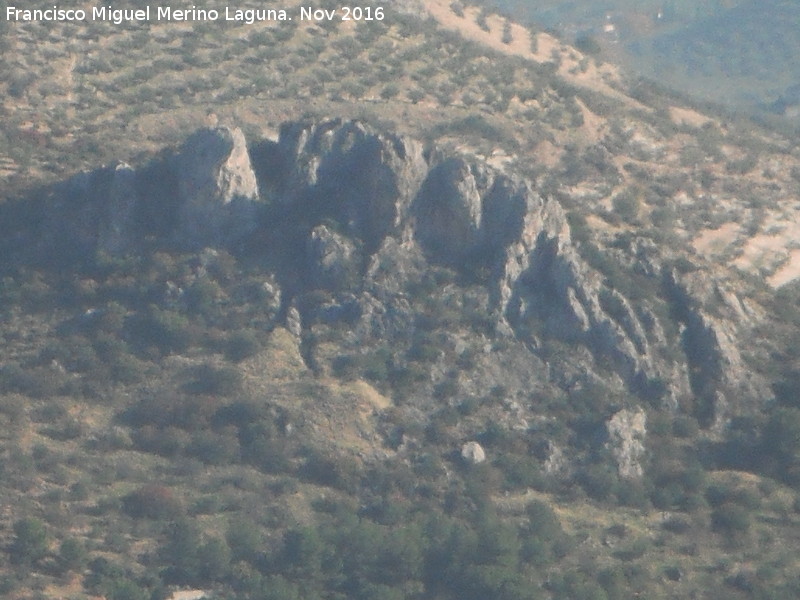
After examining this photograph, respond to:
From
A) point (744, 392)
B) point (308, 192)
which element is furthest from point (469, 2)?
point (744, 392)

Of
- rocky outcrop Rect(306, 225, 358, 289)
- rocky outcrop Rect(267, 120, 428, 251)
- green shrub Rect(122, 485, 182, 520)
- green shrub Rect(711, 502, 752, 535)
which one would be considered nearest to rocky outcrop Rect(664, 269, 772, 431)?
green shrub Rect(711, 502, 752, 535)

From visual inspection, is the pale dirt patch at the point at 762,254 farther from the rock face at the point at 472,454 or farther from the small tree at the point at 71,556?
the small tree at the point at 71,556

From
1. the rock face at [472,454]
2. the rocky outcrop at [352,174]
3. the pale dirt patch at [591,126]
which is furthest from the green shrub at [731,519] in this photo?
the pale dirt patch at [591,126]

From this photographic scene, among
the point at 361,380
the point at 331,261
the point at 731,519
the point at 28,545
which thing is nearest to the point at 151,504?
the point at 28,545

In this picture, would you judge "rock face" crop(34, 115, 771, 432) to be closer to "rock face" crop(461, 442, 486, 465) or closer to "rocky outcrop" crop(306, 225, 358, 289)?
"rocky outcrop" crop(306, 225, 358, 289)

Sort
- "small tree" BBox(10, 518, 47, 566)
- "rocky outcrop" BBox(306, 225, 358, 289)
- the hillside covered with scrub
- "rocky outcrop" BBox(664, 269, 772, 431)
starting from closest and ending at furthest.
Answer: "small tree" BBox(10, 518, 47, 566)
the hillside covered with scrub
"rocky outcrop" BBox(664, 269, 772, 431)
"rocky outcrop" BBox(306, 225, 358, 289)

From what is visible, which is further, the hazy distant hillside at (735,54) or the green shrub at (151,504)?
the hazy distant hillside at (735,54)

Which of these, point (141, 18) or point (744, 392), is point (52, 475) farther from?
point (141, 18)

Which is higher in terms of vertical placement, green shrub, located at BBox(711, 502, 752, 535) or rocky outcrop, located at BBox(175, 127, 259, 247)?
rocky outcrop, located at BBox(175, 127, 259, 247)
